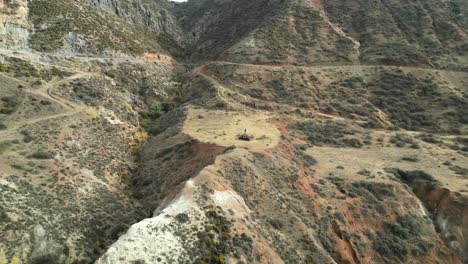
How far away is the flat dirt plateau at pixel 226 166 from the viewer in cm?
3133

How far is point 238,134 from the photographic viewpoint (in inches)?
1984

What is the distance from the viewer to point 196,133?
50.2 m

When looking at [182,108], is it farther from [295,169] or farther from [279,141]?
[295,169]

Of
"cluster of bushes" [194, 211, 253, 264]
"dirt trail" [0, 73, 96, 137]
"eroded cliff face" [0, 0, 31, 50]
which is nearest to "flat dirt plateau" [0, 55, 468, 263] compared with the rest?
"cluster of bushes" [194, 211, 253, 264]

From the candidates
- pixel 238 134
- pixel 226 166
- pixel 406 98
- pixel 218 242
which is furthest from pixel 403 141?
pixel 218 242

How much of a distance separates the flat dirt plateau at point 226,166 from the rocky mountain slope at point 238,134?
0.18 meters

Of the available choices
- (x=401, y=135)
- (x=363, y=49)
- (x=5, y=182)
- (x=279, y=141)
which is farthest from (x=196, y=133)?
(x=363, y=49)

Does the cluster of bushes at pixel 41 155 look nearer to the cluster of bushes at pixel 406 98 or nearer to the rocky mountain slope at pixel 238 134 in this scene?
the rocky mountain slope at pixel 238 134

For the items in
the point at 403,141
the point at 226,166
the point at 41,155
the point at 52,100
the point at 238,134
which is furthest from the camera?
the point at 403,141

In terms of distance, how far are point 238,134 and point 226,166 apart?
12.4 metres

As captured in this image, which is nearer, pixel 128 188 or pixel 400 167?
pixel 128 188

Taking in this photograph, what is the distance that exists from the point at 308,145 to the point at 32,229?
109ft

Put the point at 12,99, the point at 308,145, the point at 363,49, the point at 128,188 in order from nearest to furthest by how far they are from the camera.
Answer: the point at 128,188
the point at 12,99
the point at 308,145
the point at 363,49

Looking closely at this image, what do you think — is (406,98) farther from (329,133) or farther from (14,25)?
(14,25)
